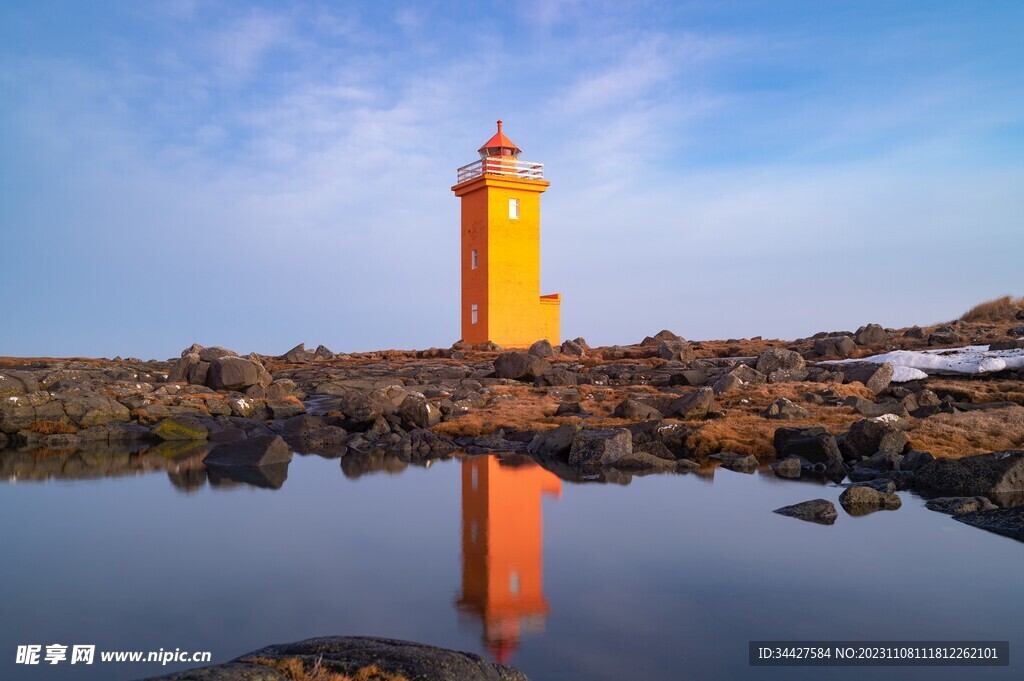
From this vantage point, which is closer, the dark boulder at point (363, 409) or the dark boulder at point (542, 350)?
the dark boulder at point (363, 409)

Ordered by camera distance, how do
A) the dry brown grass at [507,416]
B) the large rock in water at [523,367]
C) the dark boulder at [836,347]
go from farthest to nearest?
the dark boulder at [836,347] < the large rock in water at [523,367] < the dry brown grass at [507,416]

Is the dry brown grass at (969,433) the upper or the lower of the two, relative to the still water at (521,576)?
upper

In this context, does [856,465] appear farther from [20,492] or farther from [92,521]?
[20,492]

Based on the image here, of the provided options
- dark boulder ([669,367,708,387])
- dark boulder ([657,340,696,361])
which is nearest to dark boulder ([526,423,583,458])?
dark boulder ([669,367,708,387])

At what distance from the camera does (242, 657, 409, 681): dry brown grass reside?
3.82 metres

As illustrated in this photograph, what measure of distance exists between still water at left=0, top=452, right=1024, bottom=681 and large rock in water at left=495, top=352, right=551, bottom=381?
12.3 m

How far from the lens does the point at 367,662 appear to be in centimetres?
405

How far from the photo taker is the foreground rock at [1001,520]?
8.55 m

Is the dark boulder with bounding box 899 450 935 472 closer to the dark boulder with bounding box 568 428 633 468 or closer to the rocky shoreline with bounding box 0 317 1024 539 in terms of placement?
the rocky shoreline with bounding box 0 317 1024 539

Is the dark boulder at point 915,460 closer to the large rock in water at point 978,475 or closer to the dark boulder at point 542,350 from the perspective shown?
the large rock in water at point 978,475

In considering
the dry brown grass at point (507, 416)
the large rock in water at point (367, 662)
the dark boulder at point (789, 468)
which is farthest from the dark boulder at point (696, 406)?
the large rock in water at point (367, 662)

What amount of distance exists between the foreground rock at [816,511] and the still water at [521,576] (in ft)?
0.65

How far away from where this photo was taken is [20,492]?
13.0 meters

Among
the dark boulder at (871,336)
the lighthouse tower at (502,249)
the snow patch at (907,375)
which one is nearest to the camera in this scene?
the snow patch at (907,375)
